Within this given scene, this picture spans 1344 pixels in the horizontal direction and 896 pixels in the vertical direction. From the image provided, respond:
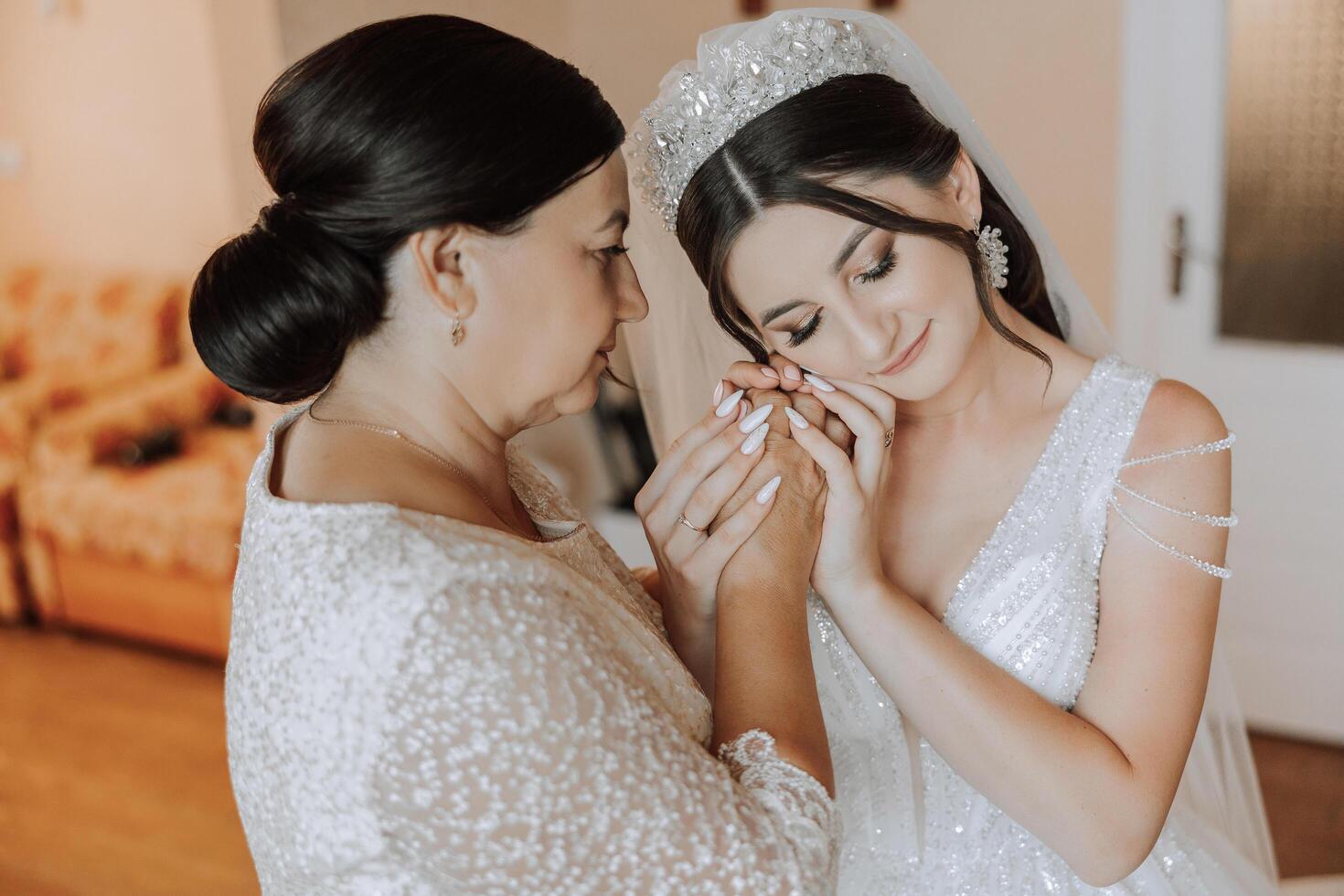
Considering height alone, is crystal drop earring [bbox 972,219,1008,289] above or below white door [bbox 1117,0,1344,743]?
above

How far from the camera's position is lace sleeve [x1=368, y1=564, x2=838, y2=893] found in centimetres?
99

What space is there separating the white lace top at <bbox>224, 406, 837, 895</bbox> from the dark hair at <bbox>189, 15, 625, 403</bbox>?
0.61 ft

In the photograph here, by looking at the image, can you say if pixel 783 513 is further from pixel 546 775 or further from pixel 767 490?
pixel 546 775

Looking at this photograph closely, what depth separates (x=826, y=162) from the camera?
59.6 inches

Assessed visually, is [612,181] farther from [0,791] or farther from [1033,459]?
[0,791]

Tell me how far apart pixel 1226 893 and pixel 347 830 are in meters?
1.25

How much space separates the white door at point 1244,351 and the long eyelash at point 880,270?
238cm

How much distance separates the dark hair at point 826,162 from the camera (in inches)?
59.6

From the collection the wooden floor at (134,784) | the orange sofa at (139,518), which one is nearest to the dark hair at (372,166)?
the wooden floor at (134,784)

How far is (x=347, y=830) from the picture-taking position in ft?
3.46

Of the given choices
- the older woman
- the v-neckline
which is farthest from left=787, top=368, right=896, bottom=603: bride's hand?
the v-neckline

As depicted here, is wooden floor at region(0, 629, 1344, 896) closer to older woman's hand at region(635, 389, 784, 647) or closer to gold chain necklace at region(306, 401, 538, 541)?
older woman's hand at region(635, 389, 784, 647)

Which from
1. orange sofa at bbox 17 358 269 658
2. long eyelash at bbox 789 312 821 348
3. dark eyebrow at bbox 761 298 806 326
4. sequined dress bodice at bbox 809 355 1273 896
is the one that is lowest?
orange sofa at bbox 17 358 269 658

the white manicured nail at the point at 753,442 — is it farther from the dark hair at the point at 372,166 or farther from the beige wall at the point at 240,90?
the beige wall at the point at 240,90
